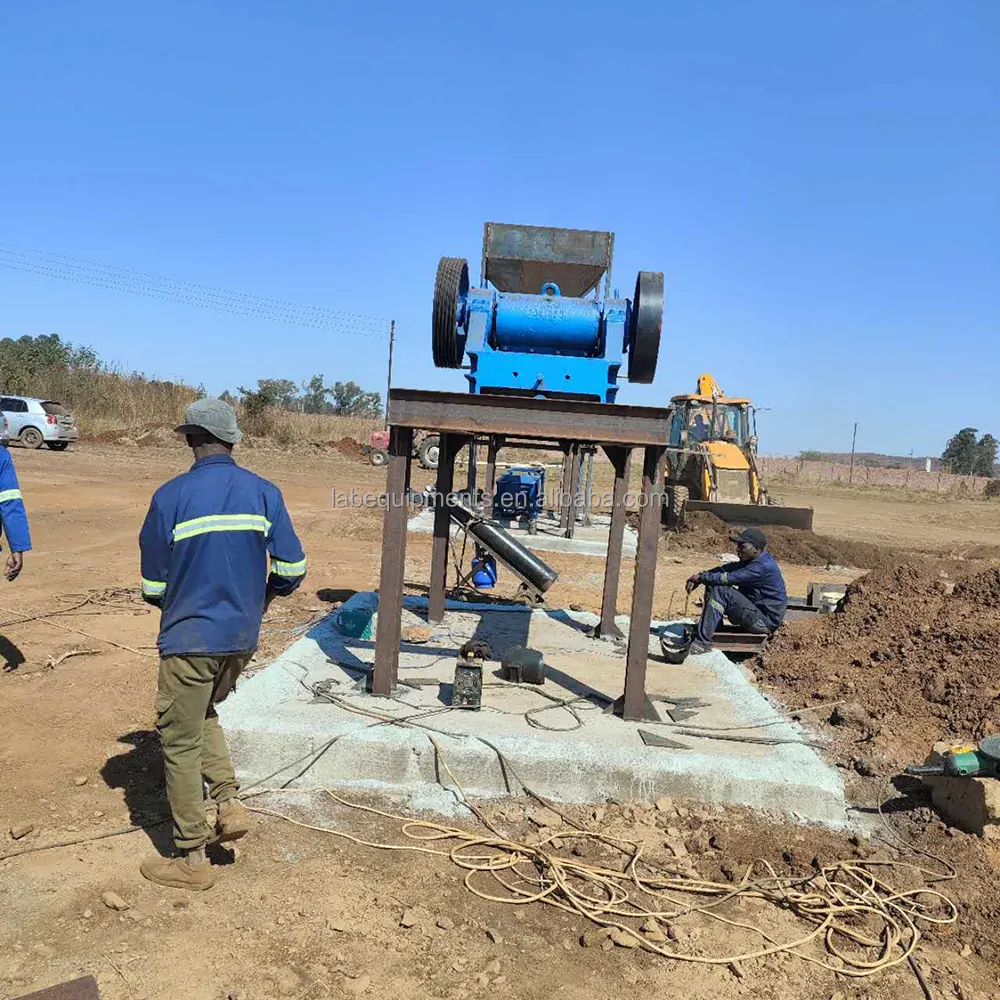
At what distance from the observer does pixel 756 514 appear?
16.0 meters

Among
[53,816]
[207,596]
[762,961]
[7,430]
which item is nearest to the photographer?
[762,961]

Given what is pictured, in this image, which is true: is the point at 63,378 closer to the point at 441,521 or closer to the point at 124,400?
the point at 124,400

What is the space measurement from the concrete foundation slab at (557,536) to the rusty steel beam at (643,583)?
7.08 meters

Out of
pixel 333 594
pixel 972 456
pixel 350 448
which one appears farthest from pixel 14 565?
pixel 972 456

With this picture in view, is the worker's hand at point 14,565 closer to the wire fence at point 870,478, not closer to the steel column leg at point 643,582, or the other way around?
the steel column leg at point 643,582

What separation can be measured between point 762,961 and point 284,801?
7.29 feet

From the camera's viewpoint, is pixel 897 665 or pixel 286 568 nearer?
pixel 286 568

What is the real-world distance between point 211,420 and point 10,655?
3931mm

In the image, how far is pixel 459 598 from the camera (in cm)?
873

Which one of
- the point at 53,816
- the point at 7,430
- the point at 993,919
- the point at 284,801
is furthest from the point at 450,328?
the point at 7,430

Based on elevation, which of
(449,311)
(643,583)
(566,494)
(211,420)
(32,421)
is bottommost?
(566,494)

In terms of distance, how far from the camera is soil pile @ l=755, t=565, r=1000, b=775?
519cm

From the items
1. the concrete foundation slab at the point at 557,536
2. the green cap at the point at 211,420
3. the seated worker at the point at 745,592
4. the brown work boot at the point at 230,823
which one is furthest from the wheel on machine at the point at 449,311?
the concrete foundation slab at the point at 557,536

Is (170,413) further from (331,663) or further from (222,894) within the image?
(222,894)
